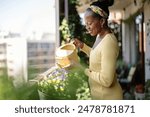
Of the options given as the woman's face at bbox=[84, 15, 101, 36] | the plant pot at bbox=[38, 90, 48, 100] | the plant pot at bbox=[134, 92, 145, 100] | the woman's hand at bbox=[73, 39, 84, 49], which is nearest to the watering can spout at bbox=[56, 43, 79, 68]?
the woman's hand at bbox=[73, 39, 84, 49]

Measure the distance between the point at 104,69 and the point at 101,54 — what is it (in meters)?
0.13

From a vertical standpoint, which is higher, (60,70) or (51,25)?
(51,25)

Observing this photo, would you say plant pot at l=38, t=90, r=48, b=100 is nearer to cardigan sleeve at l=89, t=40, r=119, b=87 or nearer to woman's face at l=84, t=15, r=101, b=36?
cardigan sleeve at l=89, t=40, r=119, b=87

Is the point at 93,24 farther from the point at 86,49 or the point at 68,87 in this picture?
the point at 68,87

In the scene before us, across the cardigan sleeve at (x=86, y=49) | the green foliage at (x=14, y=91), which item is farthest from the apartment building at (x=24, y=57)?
the cardigan sleeve at (x=86, y=49)

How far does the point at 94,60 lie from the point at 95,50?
0.09 meters

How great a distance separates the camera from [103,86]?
15.7ft

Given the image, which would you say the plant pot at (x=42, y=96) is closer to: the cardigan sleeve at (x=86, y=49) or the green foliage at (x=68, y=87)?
the green foliage at (x=68, y=87)

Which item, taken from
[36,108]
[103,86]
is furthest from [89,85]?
[36,108]

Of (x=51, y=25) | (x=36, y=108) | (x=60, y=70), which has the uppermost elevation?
(x=51, y=25)

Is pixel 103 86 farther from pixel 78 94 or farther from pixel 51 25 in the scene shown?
pixel 51 25

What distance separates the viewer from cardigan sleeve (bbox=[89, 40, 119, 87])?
4715 mm

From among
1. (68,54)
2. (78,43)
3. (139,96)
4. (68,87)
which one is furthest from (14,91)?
(139,96)

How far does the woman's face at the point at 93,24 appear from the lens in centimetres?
477
